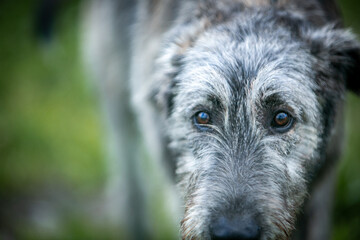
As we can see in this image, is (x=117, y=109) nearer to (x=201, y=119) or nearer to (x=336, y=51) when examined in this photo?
(x=201, y=119)

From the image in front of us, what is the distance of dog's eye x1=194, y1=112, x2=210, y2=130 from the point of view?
3037mm

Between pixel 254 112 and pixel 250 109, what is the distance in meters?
0.03

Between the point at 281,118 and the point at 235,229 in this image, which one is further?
the point at 281,118

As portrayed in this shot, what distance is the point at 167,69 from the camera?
3438 millimetres

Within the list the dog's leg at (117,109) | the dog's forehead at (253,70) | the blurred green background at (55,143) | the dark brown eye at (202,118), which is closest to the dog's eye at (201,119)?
the dark brown eye at (202,118)

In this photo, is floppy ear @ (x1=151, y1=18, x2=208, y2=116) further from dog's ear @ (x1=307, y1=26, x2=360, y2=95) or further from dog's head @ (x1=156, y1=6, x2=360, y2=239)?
dog's ear @ (x1=307, y1=26, x2=360, y2=95)

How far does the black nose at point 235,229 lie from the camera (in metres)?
2.36

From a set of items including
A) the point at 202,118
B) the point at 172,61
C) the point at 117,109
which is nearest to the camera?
the point at 202,118

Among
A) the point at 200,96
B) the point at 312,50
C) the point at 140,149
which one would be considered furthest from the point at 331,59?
the point at 140,149

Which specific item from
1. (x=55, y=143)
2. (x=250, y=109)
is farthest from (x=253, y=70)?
(x=55, y=143)

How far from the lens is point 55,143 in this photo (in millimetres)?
7086

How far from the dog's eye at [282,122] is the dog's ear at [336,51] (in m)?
0.50

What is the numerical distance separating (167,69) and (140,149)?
224 centimetres

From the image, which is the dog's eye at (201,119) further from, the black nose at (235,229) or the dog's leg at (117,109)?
the dog's leg at (117,109)
